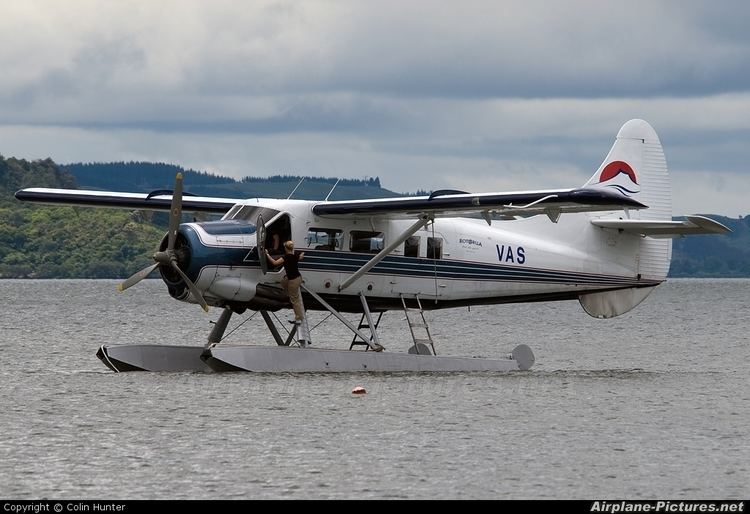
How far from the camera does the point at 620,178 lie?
24.9 m

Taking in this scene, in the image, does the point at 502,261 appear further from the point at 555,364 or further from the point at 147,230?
the point at 147,230

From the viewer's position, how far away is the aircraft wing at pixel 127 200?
2433 cm

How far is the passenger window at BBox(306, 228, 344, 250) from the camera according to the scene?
2172 cm

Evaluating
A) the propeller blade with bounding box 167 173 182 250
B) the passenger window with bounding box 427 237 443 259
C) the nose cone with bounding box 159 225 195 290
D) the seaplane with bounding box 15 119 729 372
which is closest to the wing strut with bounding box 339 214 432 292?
the seaplane with bounding box 15 119 729 372

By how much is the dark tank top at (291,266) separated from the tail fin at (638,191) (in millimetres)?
6113

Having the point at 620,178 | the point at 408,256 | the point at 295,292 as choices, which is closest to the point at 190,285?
the point at 295,292

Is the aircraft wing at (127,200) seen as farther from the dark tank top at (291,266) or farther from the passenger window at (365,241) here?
the dark tank top at (291,266)

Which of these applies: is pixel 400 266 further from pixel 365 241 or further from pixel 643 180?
pixel 643 180

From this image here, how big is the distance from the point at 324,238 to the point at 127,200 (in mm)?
4623

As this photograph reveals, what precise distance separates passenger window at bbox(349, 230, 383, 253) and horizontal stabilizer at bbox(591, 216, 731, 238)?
438cm

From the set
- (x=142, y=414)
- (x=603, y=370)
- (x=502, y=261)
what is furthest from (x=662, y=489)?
(x=603, y=370)

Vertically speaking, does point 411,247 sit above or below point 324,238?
below

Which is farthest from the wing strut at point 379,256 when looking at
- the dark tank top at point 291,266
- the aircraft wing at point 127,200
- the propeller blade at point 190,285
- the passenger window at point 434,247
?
the aircraft wing at point 127,200

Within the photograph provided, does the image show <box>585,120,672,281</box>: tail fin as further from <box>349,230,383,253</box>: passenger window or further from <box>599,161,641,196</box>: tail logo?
<box>349,230,383,253</box>: passenger window
